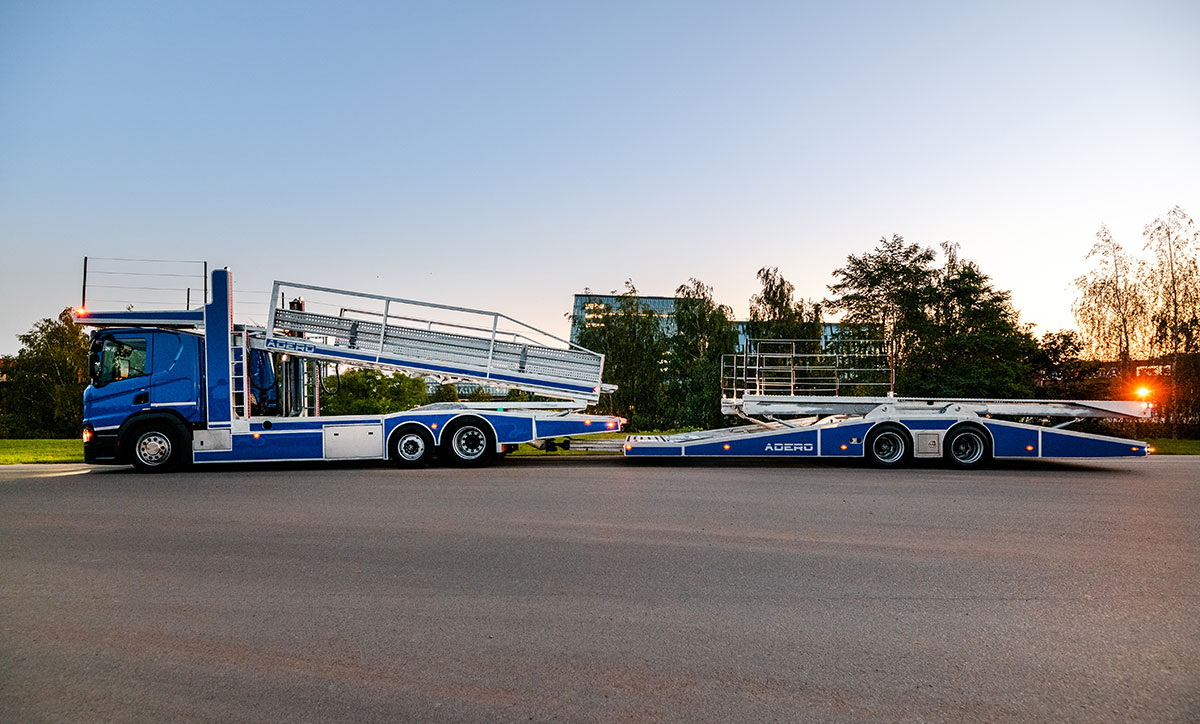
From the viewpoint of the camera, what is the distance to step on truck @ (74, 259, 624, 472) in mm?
13406

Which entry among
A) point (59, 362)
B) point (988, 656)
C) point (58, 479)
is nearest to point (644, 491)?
point (988, 656)

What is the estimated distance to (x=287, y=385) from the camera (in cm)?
1532

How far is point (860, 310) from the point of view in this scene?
39.9m

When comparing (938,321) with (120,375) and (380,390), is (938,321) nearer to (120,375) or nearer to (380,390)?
(380,390)

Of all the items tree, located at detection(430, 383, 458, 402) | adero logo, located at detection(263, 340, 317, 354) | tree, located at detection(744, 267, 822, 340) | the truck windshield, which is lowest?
tree, located at detection(430, 383, 458, 402)

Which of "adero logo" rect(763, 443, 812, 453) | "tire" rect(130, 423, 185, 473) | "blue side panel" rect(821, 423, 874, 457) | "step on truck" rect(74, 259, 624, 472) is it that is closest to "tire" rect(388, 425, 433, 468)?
"step on truck" rect(74, 259, 624, 472)

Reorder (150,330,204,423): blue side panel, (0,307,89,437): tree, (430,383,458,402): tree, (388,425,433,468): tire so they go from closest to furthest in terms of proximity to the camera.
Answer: (150,330,204,423): blue side panel → (388,425,433,468): tire → (430,383,458,402): tree → (0,307,89,437): tree

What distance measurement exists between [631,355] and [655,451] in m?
26.9

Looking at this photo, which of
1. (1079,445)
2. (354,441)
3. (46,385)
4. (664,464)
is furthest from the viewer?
(46,385)

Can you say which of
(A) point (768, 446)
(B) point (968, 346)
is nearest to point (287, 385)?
(A) point (768, 446)

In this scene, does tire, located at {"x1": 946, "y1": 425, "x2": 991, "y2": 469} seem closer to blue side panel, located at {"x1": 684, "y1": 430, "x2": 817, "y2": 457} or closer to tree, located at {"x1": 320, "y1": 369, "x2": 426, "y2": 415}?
blue side panel, located at {"x1": 684, "y1": 430, "x2": 817, "y2": 457}

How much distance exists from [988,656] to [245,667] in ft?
13.2

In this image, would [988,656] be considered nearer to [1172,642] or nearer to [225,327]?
[1172,642]

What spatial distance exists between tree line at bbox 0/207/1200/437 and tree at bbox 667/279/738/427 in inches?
2.5
